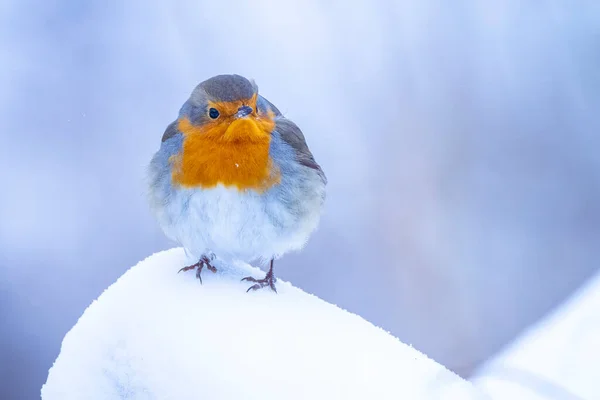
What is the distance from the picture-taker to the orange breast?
1.85 m

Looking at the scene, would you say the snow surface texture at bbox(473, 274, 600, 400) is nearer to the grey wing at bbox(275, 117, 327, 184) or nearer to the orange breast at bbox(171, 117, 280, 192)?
the orange breast at bbox(171, 117, 280, 192)

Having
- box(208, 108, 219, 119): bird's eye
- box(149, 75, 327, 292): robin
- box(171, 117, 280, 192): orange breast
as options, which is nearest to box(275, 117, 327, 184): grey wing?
box(149, 75, 327, 292): robin

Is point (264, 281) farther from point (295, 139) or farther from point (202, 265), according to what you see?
point (295, 139)

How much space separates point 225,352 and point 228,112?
0.81 metres

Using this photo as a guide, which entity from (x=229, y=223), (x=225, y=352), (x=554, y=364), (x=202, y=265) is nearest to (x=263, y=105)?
(x=229, y=223)

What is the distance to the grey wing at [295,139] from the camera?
2.11 meters

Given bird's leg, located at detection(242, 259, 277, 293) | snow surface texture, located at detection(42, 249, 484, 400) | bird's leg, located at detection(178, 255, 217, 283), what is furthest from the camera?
bird's leg, located at detection(178, 255, 217, 283)

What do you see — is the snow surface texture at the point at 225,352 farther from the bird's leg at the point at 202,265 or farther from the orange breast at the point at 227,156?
the orange breast at the point at 227,156

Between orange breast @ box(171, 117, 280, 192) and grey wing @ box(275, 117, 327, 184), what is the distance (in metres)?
0.15

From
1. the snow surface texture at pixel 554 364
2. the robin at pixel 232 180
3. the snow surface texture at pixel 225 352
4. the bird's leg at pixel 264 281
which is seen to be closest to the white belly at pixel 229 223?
the robin at pixel 232 180

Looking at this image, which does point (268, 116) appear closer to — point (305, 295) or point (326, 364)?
point (305, 295)

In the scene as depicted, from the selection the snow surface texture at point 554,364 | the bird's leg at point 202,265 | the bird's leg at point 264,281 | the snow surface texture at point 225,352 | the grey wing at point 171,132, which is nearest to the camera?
the snow surface texture at point 554,364

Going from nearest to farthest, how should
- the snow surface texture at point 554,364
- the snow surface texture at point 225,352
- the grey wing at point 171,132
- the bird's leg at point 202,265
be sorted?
the snow surface texture at point 554,364 → the snow surface texture at point 225,352 → the bird's leg at point 202,265 → the grey wing at point 171,132

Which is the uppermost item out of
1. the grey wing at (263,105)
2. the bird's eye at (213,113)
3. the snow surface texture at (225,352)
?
the grey wing at (263,105)
